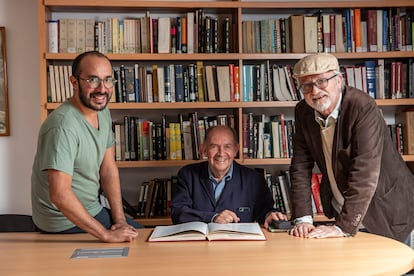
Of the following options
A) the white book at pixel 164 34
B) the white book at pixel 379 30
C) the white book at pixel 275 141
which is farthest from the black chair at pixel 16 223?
the white book at pixel 379 30

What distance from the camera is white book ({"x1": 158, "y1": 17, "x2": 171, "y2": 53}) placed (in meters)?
3.42

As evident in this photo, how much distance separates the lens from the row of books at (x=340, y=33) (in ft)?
11.5

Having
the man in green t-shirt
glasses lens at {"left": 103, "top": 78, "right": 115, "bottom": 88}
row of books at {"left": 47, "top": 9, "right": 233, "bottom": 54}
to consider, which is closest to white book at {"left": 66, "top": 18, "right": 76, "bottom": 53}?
row of books at {"left": 47, "top": 9, "right": 233, "bottom": 54}

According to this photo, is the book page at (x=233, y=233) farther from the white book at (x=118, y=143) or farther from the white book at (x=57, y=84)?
the white book at (x=57, y=84)

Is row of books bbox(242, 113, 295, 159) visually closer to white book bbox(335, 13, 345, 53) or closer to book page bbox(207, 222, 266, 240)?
white book bbox(335, 13, 345, 53)

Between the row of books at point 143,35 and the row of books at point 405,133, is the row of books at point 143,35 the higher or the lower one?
the higher one

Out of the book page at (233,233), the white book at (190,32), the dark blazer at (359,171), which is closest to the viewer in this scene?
the book page at (233,233)

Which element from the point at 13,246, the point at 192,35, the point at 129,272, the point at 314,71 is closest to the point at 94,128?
Answer: the point at 13,246

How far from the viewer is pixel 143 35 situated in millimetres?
3459

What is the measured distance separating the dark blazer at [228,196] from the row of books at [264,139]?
0.71m

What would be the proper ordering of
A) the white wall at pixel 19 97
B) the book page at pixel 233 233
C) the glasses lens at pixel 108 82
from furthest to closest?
the white wall at pixel 19 97 → the glasses lens at pixel 108 82 → the book page at pixel 233 233

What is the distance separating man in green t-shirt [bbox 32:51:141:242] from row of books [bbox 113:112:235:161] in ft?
3.25

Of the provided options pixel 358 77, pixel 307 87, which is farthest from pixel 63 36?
pixel 358 77

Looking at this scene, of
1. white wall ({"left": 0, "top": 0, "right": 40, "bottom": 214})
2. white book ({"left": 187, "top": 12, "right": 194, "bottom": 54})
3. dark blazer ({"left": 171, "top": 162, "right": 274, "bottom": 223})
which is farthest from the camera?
white wall ({"left": 0, "top": 0, "right": 40, "bottom": 214})
